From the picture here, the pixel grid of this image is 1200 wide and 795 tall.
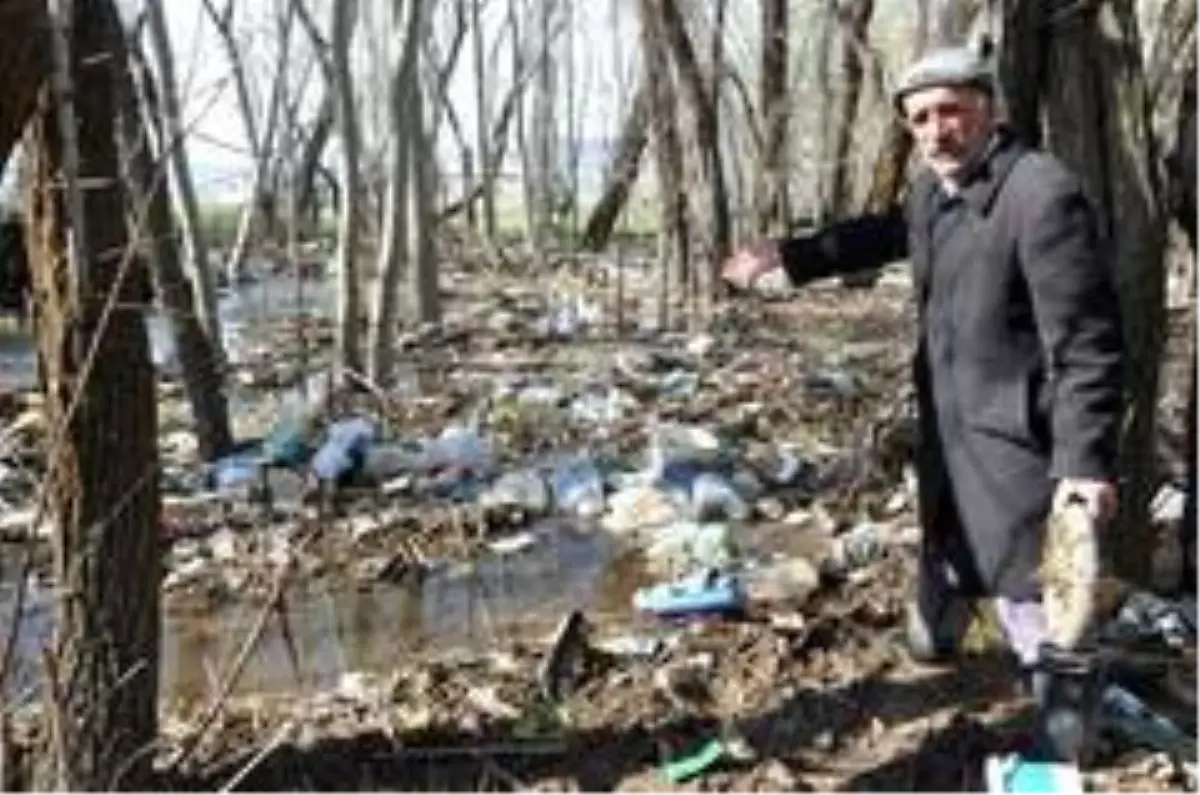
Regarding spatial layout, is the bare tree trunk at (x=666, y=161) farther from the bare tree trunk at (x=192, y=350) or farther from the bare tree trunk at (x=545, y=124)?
the bare tree trunk at (x=545, y=124)

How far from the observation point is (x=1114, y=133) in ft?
18.1

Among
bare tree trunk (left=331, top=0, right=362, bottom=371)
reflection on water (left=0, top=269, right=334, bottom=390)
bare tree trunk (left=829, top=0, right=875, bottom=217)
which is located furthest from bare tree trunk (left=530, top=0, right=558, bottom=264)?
bare tree trunk (left=331, top=0, right=362, bottom=371)

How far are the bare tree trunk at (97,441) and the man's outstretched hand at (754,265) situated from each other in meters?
1.38

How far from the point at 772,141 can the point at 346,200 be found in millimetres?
9140

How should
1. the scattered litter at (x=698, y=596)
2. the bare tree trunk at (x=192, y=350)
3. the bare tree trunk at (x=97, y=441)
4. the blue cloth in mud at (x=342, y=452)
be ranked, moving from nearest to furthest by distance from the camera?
the bare tree trunk at (x=97, y=441), the scattered litter at (x=698, y=596), the bare tree trunk at (x=192, y=350), the blue cloth in mud at (x=342, y=452)

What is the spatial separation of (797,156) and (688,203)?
7972 mm

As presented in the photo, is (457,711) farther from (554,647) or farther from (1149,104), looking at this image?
(1149,104)

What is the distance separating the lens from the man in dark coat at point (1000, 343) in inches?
165

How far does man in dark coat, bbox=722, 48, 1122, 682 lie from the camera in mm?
4191

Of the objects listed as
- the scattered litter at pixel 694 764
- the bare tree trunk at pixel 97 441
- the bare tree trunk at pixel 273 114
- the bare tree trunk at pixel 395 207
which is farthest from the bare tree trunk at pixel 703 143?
the bare tree trunk at pixel 97 441

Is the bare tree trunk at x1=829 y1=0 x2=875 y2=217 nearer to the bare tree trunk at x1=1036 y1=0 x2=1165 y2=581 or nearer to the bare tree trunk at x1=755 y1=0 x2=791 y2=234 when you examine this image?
the bare tree trunk at x1=755 y1=0 x2=791 y2=234

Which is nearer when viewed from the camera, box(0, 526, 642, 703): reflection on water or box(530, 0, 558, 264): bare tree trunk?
box(0, 526, 642, 703): reflection on water

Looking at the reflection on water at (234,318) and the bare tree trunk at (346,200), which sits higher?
the bare tree trunk at (346,200)

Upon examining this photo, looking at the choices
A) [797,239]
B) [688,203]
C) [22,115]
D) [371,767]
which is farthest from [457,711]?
[688,203]
